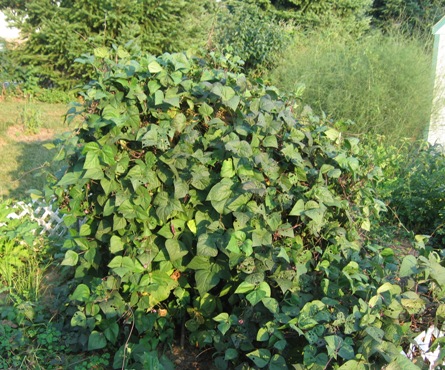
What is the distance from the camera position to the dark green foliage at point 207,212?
2270 millimetres

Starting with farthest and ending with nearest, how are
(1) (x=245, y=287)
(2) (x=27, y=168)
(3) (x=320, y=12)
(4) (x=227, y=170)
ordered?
(3) (x=320, y=12) → (2) (x=27, y=168) → (4) (x=227, y=170) → (1) (x=245, y=287)

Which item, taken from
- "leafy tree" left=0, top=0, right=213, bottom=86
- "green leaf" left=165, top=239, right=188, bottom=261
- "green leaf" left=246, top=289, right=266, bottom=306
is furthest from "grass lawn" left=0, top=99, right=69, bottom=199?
"green leaf" left=246, top=289, right=266, bottom=306

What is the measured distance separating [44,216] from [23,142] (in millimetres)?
2963

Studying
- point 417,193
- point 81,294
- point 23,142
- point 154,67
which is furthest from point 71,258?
point 23,142

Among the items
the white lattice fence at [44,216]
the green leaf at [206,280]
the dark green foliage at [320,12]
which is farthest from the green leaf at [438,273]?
the dark green foliage at [320,12]

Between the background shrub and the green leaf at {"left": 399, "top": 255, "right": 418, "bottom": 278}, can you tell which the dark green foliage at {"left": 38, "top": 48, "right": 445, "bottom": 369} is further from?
the background shrub

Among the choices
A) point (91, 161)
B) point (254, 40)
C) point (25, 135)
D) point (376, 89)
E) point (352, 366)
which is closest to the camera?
point (352, 366)

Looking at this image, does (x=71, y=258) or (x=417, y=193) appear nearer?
(x=71, y=258)

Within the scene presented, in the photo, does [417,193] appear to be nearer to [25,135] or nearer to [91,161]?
[91,161]

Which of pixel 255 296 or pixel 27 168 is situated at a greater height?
pixel 255 296

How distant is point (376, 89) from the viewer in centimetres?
664

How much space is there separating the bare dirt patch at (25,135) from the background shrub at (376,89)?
3.62 meters

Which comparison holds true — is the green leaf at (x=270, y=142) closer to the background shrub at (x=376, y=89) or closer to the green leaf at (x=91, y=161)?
the green leaf at (x=91, y=161)

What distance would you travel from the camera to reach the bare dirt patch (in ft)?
22.5
